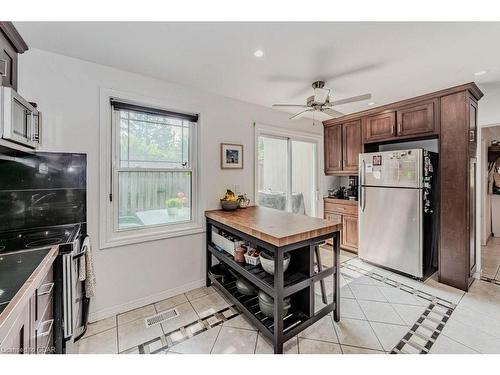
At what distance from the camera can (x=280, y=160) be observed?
3656mm

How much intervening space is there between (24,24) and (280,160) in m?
3.05

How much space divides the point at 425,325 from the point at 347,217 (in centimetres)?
193

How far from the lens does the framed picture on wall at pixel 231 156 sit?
2824 millimetres

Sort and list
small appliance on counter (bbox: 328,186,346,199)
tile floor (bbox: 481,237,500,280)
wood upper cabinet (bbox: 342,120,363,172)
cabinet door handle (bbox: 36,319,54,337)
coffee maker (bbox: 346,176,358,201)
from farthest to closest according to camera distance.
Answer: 1. small appliance on counter (bbox: 328,186,346,199)
2. coffee maker (bbox: 346,176,358,201)
3. wood upper cabinet (bbox: 342,120,363,172)
4. tile floor (bbox: 481,237,500,280)
5. cabinet door handle (bbox: 36,319,54,337)

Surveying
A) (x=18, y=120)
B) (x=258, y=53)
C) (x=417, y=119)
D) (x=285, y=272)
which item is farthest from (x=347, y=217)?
(x=18, y=120)

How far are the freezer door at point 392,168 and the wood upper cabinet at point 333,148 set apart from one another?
0.62 m

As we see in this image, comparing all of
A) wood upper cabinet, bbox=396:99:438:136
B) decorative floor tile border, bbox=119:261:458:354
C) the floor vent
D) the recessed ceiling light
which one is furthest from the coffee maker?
the floor vent

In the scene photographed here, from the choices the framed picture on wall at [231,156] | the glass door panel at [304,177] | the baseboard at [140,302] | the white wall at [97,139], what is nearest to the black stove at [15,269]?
the white wall at [97,139]

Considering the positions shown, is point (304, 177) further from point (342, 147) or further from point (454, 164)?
point (454, 164)

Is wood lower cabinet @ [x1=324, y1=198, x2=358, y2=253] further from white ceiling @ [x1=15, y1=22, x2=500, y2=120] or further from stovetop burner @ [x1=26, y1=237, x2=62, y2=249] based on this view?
stovetop burner @ [x1=26, y1=237, x2=62, y2=249]

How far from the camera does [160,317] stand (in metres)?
2.12

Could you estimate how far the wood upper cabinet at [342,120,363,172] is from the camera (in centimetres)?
362

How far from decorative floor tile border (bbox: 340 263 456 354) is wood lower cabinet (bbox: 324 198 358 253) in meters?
1.03

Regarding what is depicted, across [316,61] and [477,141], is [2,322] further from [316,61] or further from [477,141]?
[477,141]
